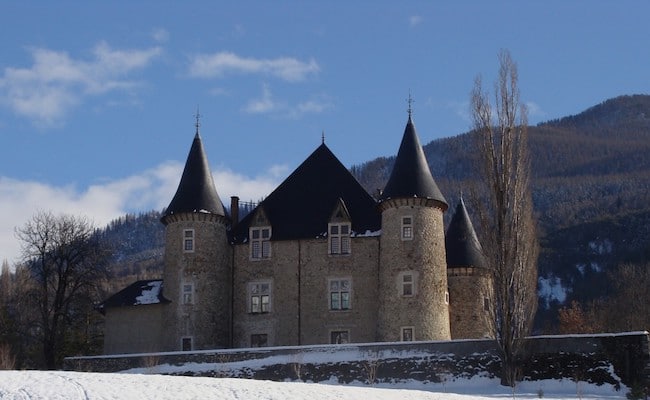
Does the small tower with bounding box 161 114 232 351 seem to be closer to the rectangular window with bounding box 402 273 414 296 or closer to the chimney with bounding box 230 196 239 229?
the chimney with bounding box 230 196 239 229

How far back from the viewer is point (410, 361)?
36375 mm

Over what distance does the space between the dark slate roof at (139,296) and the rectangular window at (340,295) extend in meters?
6.51

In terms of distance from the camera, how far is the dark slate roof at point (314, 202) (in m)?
44.5

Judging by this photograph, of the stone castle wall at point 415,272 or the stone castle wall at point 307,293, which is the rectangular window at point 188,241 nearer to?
the stone castle wall at point 307,293

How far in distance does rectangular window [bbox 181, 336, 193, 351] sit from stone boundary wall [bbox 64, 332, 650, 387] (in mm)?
3715

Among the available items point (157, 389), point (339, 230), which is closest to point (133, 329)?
point (339, 230)

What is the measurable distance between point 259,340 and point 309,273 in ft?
10.9

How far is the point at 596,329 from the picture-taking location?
215 ft

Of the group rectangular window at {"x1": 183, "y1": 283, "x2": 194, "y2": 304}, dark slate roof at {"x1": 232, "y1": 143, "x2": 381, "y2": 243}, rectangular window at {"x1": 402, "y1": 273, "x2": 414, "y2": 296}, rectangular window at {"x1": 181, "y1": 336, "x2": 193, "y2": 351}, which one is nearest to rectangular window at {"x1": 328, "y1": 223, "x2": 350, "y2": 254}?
dark slate roof at {"x1": 232, "y1": 143, "x2": 381, "y2": 243}

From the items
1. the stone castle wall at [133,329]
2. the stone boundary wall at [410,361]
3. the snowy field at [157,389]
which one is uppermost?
the stone castle wall at [133,329]

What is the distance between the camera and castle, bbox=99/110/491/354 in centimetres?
4228

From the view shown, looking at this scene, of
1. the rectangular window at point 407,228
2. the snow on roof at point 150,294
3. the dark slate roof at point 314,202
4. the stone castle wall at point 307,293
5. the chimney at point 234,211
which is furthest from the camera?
the chimney at point 234,211

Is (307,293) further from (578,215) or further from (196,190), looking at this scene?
(578,215)

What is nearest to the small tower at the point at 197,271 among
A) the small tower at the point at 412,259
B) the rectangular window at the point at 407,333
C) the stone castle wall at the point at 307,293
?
the stone castle wall at the point at 307,293
